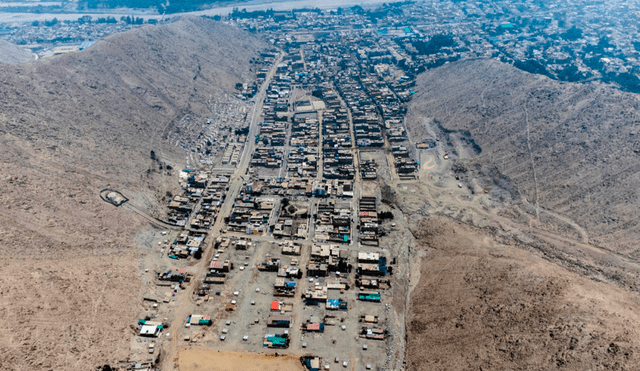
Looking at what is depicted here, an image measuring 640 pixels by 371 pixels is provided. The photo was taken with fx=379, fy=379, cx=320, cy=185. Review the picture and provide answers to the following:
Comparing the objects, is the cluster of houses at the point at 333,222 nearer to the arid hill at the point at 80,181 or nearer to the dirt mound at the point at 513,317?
the dirt mound at the point at 513,317

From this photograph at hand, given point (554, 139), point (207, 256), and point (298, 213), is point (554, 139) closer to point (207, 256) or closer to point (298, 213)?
point (298, 213)

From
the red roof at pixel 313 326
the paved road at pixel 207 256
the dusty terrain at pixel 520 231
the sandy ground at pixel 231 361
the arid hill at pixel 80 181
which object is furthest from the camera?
the red roof at pixel 313 326

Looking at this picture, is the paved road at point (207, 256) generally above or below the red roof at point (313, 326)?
above

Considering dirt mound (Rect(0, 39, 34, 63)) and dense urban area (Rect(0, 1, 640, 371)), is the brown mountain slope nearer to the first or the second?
dense urban area (Rect(0, 1, 640, 371))

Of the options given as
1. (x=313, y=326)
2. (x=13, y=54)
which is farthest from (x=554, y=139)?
(x=13, y=54)

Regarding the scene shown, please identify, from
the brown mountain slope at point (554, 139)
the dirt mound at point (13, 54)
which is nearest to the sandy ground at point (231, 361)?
the brown mountain slope at point (554, 139)

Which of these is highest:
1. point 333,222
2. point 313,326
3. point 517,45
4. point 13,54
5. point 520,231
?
point 13,54

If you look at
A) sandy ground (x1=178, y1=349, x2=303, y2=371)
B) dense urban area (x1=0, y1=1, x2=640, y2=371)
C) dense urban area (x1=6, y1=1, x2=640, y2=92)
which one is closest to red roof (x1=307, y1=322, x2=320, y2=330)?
dense urban area (x1=0, y1=1, x2=640, y2=371)
